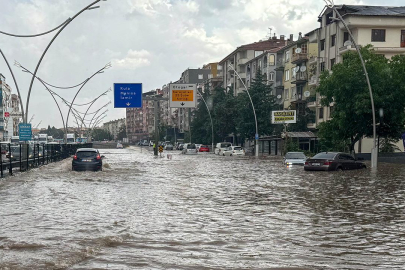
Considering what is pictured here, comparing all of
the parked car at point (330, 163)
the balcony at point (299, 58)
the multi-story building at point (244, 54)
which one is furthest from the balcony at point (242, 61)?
the parked car at point (330, 163)

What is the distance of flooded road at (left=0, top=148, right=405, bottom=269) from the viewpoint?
7.75 meters

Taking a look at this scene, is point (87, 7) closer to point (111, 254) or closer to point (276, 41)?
point (111, 254)

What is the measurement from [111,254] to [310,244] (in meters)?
3.29

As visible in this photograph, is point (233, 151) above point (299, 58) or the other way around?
the other way around

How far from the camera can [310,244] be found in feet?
29.5

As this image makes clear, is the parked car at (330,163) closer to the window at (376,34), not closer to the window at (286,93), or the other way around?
the window at (376,34)

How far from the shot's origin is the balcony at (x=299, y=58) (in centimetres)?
6750

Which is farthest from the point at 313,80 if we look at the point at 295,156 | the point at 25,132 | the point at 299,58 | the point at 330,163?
the point at 25,132

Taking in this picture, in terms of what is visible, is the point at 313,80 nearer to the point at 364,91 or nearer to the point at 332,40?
the point at 332,40

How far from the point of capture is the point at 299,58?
2677 inches

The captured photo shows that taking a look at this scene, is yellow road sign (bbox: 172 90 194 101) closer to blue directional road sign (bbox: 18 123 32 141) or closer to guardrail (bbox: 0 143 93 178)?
guardrail (bbox: 0 143 93 178)

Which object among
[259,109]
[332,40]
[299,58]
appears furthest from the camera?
[259,109]

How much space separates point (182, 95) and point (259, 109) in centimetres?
1308

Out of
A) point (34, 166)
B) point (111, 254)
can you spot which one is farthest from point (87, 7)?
point (111, 254)
